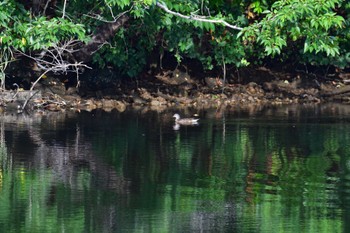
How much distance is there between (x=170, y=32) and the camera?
22.8 metres

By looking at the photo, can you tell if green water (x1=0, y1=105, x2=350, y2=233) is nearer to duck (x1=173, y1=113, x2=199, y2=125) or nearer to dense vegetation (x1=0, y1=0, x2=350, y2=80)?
duck (x1=173, y1=113, x2=199, y2=125)

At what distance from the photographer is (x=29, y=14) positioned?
64.2 feet

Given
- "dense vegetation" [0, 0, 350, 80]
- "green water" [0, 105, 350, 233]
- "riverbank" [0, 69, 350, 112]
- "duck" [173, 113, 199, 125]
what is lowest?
"green water" [0, 105, 350, 233]

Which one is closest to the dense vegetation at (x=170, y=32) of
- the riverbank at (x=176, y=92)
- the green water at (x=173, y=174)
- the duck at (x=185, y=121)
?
the riverbank at (x=176, y=92)

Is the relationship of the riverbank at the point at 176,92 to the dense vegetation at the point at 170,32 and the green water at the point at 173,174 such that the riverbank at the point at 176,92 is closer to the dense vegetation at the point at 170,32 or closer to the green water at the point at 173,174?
the dense vegetation at the point at 170,32

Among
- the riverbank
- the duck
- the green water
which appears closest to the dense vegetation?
the riverbank

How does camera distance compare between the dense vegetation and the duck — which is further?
the duck

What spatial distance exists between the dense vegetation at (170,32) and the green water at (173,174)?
1550 millimetres

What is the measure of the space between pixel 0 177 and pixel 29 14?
5.60 m

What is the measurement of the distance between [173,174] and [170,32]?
8186 millimetres

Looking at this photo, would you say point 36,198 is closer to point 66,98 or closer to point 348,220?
point 348,220

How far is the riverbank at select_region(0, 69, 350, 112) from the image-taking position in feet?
76.5

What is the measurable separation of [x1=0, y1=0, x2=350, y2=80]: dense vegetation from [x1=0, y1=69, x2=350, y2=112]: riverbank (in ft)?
1.61

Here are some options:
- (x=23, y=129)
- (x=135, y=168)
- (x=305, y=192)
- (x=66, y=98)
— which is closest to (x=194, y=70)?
(x=66, y=98)
